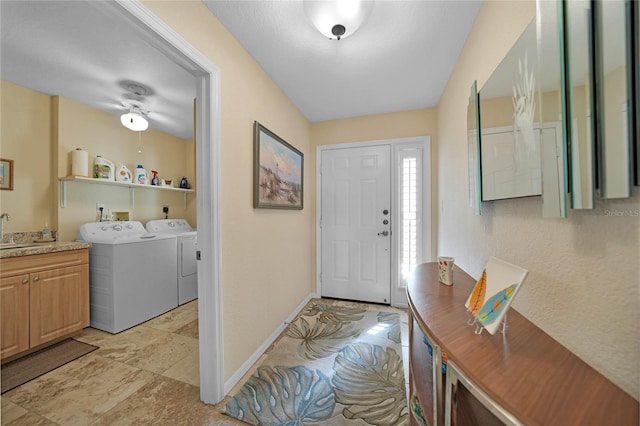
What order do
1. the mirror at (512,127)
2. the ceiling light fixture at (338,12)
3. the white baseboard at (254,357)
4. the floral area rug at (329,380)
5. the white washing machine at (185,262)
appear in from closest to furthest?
the mirror at (512,127), the ceiling light fixture at (338,12), the floral area rug at (329,380), the white baseboard at (254,357), the white washing machine at (185,262)

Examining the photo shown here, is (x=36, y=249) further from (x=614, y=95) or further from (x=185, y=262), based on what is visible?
(x=614, y=95)

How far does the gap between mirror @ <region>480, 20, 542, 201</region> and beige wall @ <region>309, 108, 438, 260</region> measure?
162 centimetres

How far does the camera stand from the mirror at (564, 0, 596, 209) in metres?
0.55

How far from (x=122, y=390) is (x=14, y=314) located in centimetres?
120

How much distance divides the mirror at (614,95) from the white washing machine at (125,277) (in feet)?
10.8

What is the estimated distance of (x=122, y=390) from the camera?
153 cm

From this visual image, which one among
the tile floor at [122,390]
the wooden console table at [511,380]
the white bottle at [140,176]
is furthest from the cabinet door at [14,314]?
the wooden console table at [511,380]

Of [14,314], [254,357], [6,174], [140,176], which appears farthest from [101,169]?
[254,357]

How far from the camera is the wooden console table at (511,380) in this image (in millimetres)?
423

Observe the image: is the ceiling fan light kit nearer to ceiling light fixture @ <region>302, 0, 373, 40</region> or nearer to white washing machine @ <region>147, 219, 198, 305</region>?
white washing machine @ <region>147, 219, 198, 305</region>

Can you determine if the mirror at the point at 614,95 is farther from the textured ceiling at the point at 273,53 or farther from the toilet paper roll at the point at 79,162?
the toilet paper roll at the point at 79,162

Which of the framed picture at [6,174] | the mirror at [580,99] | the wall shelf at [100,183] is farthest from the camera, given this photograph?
the wall shelf at [100,183]

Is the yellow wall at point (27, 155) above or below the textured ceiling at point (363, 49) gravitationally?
below

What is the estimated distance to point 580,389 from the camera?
47cm
